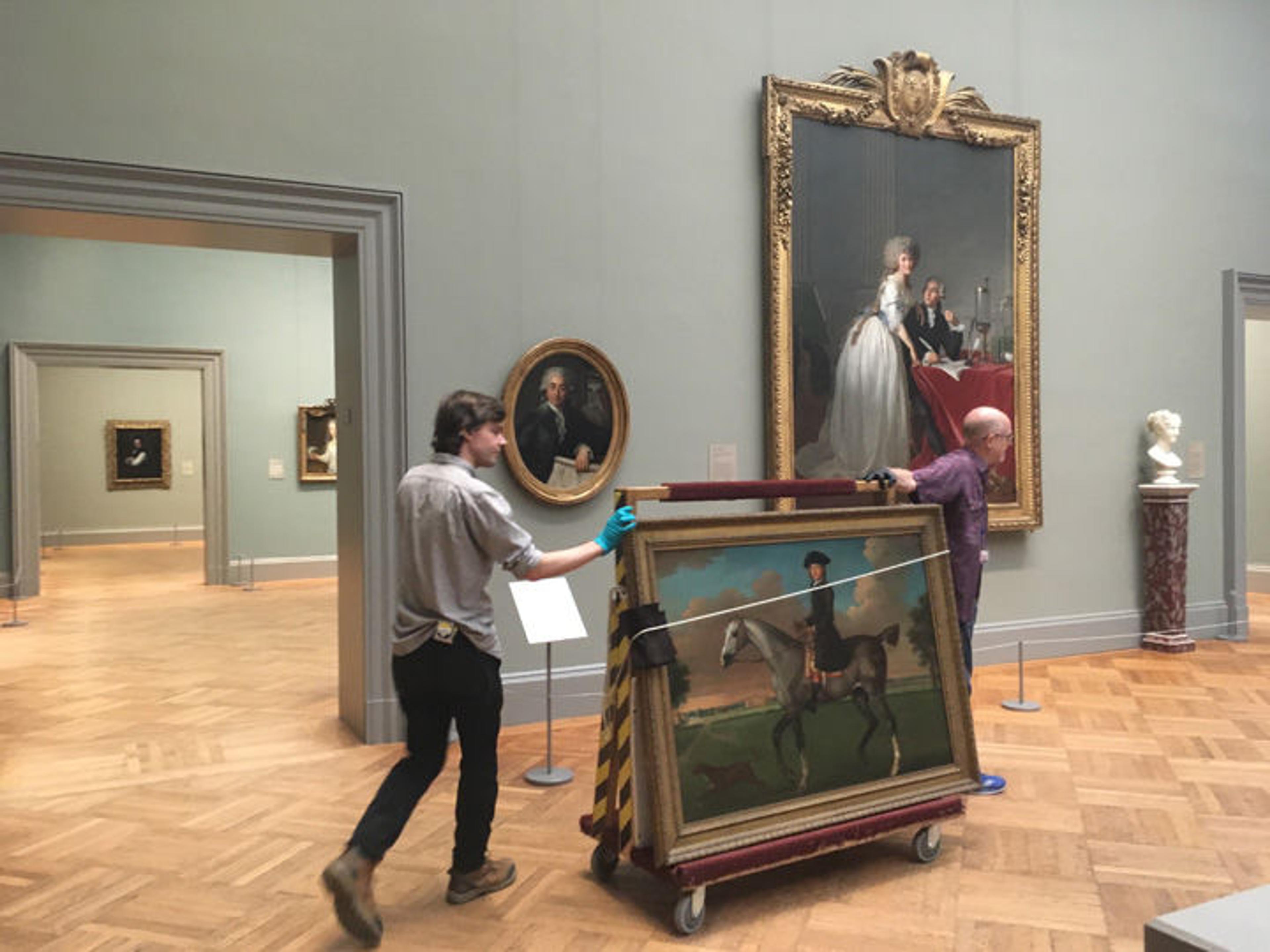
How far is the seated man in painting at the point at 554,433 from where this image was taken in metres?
6.76

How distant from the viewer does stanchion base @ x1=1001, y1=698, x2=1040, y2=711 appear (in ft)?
22.9

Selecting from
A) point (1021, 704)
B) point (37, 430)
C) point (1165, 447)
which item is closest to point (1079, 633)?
point (1165, 447)

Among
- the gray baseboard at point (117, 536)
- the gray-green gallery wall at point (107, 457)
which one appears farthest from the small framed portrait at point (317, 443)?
the gray baseboard at point (117, 536)

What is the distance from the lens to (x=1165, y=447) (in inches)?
351

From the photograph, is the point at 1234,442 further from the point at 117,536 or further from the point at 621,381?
the point at 117,536

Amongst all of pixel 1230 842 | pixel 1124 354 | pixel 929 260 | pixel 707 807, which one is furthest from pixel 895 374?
pixel 707 807

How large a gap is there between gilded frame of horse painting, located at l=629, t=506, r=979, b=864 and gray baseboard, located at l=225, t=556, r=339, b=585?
10992 millimetres

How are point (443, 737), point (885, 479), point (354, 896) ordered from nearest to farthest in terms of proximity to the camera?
point (354, 896) < point (443, 737) < point (885, 479)

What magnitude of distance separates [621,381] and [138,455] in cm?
1742

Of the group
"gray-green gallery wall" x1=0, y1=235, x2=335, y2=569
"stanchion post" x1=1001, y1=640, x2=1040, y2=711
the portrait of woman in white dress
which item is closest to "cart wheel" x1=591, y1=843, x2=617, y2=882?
"stanchion post" x1=1001, y1=640, x2=1040, y2=711

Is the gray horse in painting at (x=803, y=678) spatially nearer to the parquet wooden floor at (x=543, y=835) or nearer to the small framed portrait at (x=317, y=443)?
the parquet wooden floor at (x=543, y=835)

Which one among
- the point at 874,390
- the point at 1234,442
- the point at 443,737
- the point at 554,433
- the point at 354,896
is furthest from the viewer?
the point at 1234,442

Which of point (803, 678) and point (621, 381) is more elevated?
point (621, 381)

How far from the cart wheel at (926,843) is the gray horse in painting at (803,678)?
0.88ft
